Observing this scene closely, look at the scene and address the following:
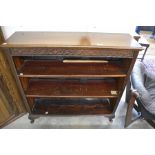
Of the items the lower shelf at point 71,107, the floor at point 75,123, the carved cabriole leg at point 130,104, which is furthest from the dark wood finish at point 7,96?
the carved cabriole leg at point 130,104

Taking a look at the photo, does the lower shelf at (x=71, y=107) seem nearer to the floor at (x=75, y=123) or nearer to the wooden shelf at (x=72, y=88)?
the floor at (x=75, y=123)

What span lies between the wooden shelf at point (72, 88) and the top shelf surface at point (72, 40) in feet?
1.65

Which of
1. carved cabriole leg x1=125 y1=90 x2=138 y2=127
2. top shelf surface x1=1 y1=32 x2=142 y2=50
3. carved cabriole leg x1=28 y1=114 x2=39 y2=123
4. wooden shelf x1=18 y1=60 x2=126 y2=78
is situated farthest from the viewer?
carved cabriole leg x1=28 y1=114 x2=39 y2=123

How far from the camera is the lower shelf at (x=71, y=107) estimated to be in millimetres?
1525

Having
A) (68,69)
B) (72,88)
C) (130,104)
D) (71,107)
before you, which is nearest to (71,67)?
(68,69)

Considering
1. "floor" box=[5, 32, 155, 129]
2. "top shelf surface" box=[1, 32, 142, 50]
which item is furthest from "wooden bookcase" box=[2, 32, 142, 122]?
"floor" box=[5, 32, 155, 129]

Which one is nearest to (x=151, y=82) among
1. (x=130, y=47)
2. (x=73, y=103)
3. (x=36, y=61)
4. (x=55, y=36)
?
(x=130, y=47)

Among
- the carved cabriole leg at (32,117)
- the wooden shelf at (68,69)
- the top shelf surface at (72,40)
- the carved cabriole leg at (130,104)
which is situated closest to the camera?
the top shelf surface at (72,40)

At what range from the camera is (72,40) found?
3.32ft

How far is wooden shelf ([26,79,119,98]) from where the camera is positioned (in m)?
1.31

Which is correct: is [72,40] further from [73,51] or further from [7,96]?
[7,96]

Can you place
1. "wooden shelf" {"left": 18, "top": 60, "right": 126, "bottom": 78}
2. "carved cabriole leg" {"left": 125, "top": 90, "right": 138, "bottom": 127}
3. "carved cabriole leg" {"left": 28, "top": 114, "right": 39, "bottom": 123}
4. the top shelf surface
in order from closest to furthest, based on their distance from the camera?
the top shelf surface < "wooden shelf" {"left": 18, "top": 60, "right": 126, "bottom": 78} < "carved cabriole leg" {"left": 125, "top": 90, "right": 138, "bottom": 127} < "carved cabriole leg" {"left": 28, "top": 114, "right": 39, "bottom": 123}

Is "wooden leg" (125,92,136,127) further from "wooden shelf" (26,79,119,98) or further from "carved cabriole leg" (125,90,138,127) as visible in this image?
"wooden shelf" (26,79,119,98)

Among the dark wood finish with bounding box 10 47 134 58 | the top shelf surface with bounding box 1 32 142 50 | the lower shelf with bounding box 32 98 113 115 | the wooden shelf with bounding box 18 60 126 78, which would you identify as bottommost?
the lower shelf with bounding box 32 98 113 115
